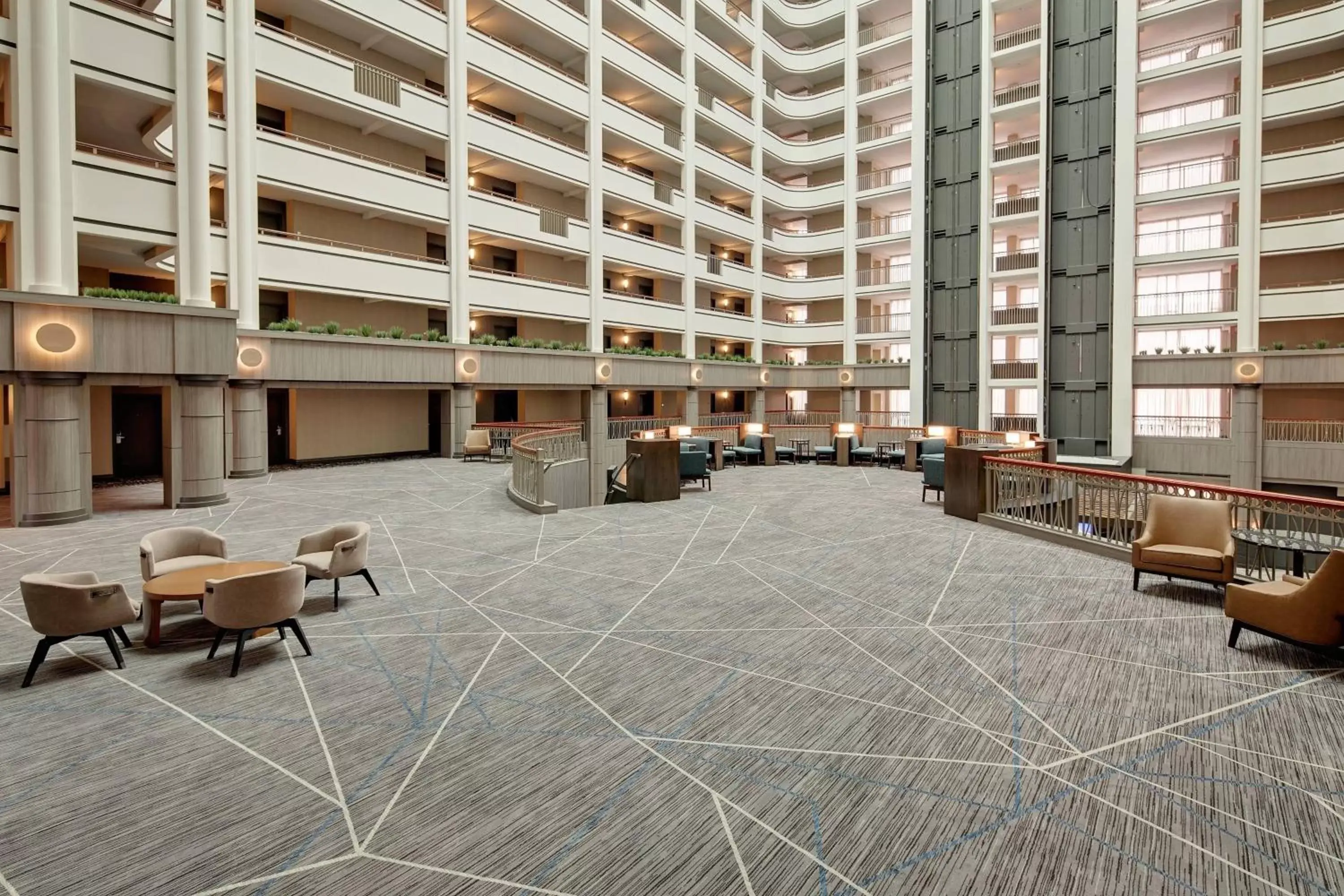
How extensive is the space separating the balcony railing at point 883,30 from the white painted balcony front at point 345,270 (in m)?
24.6

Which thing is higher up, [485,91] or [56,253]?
[485,91]

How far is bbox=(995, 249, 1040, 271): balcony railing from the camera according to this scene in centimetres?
2688

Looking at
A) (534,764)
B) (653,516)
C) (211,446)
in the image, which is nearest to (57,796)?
(534,764)

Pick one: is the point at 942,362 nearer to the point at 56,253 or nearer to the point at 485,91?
the point at 485,91

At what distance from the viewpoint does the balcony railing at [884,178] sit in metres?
32.2

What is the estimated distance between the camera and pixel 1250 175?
22.3 metres

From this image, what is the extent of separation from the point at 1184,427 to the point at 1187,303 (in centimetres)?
452

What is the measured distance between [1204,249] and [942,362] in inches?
374

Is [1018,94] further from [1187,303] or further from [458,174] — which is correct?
[458,174]

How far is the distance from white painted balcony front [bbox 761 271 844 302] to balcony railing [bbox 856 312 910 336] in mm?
2063

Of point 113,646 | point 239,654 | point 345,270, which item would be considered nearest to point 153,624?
point 113,646

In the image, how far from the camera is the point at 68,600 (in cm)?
496

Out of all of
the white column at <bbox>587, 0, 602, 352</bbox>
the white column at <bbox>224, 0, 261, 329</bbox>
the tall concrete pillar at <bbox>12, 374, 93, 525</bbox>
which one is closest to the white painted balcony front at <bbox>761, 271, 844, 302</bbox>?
the white column at <bbox>587, 0, 602, 352</bbox>

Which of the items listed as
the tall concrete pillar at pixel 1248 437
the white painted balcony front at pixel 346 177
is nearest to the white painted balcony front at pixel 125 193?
the white painted balcony front at pixel 346 177
